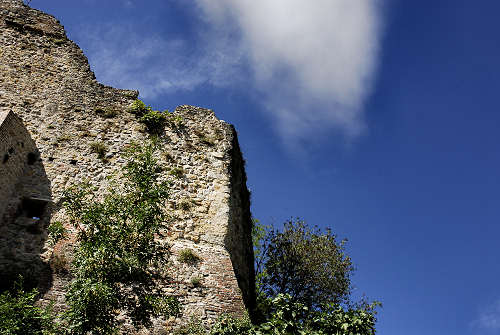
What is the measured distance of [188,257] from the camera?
34.8 ft

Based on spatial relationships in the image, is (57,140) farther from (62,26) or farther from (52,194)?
(62,26)

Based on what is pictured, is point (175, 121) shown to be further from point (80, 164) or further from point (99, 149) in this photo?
point (80, 164)

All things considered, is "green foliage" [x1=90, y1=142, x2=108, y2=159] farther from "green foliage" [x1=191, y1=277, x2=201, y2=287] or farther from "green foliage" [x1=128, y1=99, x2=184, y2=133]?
"green foliage" [x1=191, y1=277, x2=201, y2=287]

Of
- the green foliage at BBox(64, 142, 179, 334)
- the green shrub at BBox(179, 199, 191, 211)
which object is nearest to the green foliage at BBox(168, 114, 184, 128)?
the green shrub at BBox(179, 199, 191, 211)

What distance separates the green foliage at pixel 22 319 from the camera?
7.36 meters

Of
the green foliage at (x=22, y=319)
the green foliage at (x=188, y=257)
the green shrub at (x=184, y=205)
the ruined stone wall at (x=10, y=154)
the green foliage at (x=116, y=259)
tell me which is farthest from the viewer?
the green shrub at (x=184, y=205)

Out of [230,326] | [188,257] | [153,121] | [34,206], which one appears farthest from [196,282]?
[153,121]

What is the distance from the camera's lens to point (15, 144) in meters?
11.3

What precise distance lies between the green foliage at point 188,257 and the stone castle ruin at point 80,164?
0.38ft

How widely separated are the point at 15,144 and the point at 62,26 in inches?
Answer: 216

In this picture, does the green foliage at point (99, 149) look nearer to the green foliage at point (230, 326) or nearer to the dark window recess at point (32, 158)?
the dark window recess at point (32, 158)

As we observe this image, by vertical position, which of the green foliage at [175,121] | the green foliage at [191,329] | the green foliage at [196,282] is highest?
the green foliage at [175,121]

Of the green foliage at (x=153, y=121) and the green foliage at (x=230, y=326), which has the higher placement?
the green foliage at (x=153, y=121)

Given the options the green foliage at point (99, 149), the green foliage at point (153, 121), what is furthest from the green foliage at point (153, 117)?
the green foliage at point (99, 149)
